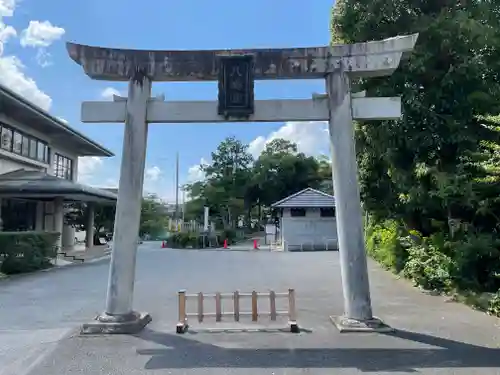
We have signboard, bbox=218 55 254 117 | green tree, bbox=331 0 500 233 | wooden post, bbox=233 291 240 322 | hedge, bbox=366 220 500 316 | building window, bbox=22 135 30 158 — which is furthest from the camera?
building window, bbox=22 135 30 158

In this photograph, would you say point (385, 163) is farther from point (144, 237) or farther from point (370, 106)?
point (144, 237)

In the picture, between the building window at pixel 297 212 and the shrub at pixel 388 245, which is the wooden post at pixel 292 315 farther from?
the building window at pixel 297 212

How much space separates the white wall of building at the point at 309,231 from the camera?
110ft

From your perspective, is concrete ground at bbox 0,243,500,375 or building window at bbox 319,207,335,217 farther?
building window at bbox 319,207,335,217

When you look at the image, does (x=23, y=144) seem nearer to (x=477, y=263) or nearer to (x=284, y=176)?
(x=477, y=263)

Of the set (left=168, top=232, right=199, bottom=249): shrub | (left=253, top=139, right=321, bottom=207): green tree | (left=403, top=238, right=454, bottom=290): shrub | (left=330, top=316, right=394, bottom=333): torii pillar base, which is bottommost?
(left=330, top=316, right=394, bottom=333): torii pillar base

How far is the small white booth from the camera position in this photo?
33594mm

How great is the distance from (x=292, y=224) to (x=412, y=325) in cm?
2534

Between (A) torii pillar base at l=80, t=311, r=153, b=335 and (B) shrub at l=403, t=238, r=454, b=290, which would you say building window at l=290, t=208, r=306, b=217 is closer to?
(B) shrub at l=403, t=238, r=454, b=290

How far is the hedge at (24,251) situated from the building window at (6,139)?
5873mm

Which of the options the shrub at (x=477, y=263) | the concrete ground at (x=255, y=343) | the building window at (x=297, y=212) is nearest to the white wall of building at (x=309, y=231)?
the building window at (x=297, y=212)

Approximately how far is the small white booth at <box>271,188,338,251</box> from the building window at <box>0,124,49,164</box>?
16.1 meters

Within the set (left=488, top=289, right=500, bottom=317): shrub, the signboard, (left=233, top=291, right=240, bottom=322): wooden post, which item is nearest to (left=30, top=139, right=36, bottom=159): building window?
the signboard

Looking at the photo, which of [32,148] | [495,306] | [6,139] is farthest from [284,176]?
[495,306]
